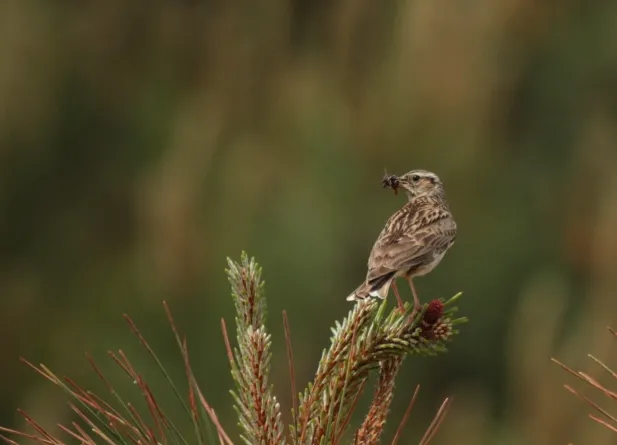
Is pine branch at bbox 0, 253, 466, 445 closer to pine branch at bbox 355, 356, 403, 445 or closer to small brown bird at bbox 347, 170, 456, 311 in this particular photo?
pine branch at bbox 355, 356, 403, 445

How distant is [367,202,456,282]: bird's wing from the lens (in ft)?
6.32

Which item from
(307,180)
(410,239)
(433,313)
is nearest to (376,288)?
(410,239)

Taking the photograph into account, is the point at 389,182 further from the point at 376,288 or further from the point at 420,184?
the point at 376,288

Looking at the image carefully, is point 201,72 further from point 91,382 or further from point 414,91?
point 91,382

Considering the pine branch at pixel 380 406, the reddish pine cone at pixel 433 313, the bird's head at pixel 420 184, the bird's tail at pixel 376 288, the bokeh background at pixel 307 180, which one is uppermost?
the reddish pine cone at pixel 433 313

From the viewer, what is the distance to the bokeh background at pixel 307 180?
5590mm

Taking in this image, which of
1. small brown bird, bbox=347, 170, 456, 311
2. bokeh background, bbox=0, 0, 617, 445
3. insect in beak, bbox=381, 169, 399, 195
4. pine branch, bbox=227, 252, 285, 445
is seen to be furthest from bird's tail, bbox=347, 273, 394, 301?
bokeh background, bbox=0, 0, 617, 445

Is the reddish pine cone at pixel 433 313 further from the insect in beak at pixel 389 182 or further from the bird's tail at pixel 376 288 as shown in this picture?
the insect in beak at pixel 389 182

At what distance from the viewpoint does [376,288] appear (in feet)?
5.97

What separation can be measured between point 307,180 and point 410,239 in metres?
4.01

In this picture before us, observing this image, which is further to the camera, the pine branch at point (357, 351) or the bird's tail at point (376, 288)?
the bird's tail at point (376, 288)

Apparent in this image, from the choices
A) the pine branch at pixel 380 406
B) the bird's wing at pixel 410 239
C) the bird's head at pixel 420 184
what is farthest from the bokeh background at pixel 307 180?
the pine branch at pixel 380 406

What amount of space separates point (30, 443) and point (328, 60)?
3.55 m

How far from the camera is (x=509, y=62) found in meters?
7.77
